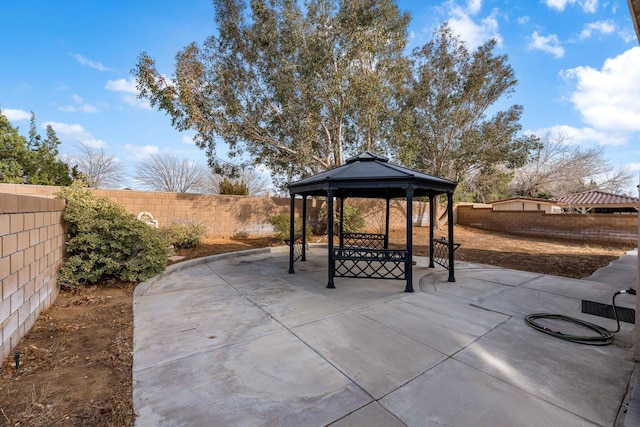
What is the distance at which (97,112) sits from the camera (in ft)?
57.8

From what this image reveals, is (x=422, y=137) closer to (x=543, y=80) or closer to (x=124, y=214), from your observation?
(x=543, y=80)

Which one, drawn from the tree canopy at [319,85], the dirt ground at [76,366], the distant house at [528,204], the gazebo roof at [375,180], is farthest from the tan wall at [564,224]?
the dirt ground at [76,366]

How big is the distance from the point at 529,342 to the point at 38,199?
19.9 feet

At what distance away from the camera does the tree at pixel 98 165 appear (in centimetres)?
2178

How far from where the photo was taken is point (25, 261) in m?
3.05

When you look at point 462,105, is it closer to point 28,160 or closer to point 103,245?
point 103,245

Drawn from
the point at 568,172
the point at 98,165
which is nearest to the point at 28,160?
the point at 98,165

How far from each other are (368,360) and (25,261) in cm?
384

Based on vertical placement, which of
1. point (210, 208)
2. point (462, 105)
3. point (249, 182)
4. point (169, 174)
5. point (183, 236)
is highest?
point (462, 105)

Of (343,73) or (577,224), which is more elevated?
(343,73)

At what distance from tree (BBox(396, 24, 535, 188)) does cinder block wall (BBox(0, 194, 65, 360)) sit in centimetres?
1223

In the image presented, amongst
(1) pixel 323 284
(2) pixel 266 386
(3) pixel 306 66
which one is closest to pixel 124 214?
(1) pixel 323 284

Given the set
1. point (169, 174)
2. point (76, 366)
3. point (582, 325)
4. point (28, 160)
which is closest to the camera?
point (76, 366)

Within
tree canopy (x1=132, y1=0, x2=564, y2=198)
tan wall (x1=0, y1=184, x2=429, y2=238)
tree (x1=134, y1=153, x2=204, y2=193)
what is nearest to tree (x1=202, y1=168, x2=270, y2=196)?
tree (x1=134, y1=153, x2=204, y2=193)
